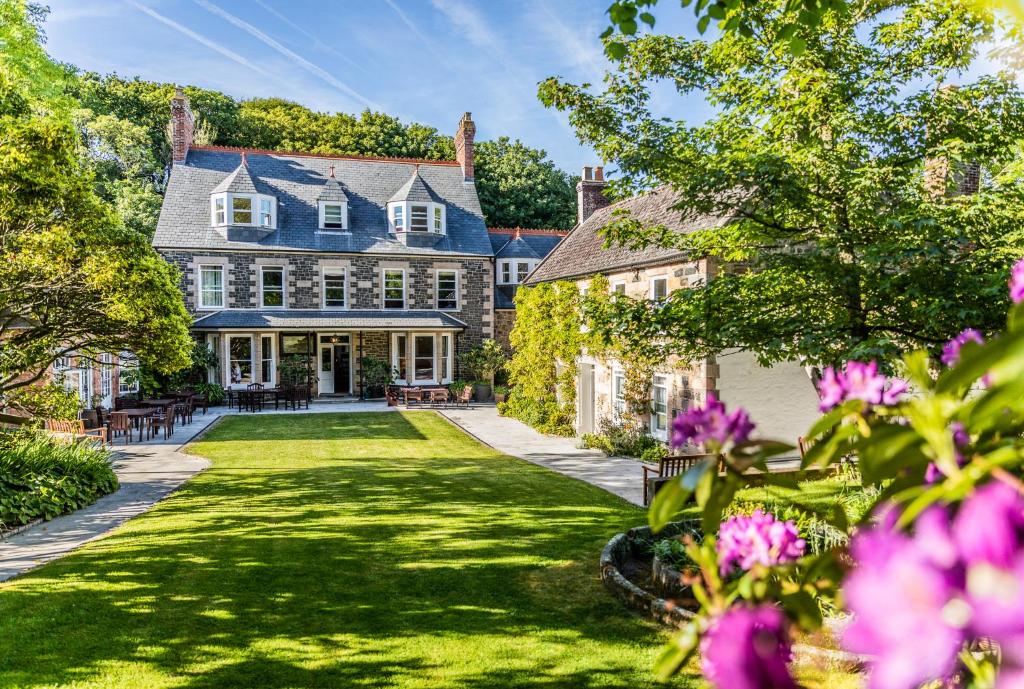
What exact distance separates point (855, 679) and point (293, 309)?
29.2 meters

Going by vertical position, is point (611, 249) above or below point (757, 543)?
above

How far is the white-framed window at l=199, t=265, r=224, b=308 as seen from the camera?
30.9 m

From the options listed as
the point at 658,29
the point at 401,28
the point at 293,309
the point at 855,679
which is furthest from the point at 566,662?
the point at 293,309

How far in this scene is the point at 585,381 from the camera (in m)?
22.7

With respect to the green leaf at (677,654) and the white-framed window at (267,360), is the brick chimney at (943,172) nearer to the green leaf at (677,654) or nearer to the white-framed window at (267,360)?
the green leaf at (677,654)

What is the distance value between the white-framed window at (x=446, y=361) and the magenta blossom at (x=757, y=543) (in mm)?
31592

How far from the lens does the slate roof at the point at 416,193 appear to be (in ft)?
109

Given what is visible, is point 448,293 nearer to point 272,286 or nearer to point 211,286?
point 272,286

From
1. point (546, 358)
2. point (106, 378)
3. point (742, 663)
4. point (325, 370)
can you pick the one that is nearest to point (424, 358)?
point (325, 370)

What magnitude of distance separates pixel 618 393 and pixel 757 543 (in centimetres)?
1875

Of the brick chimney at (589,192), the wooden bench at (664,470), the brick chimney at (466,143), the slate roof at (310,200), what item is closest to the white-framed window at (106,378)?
the slate roof at (310,200)

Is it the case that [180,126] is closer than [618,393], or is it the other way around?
[618,393]

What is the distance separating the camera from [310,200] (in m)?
33.6

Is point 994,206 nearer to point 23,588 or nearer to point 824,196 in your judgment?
point 824,196
